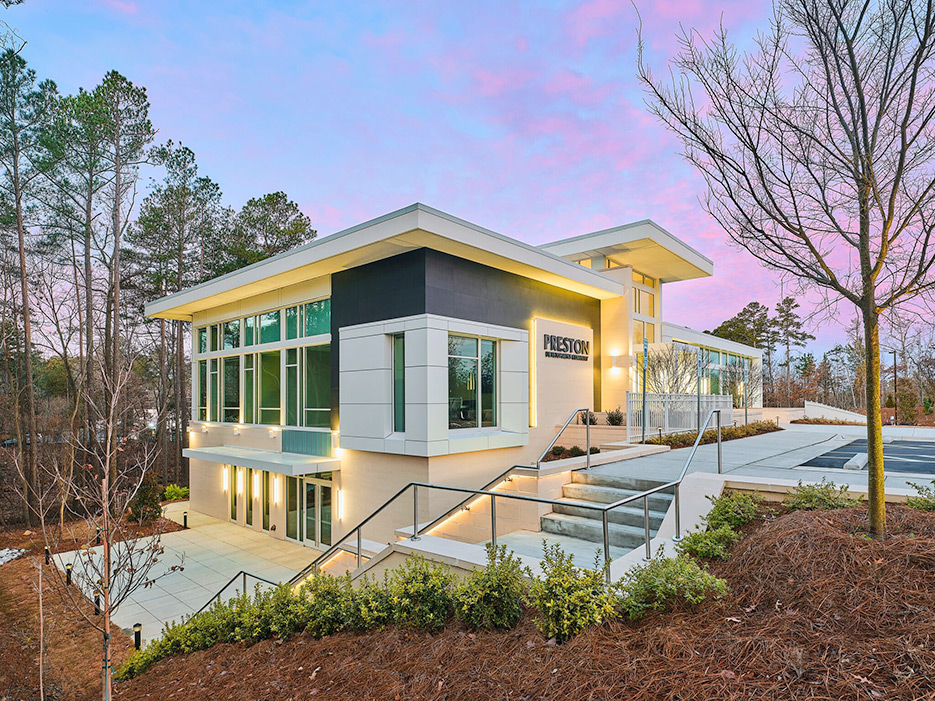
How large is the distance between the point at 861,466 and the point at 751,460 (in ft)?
6.08

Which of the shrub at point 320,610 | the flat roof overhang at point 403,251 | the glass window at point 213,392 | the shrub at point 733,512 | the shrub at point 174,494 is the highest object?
the flat roof overhang at point 403,251

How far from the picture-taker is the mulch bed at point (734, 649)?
307cm

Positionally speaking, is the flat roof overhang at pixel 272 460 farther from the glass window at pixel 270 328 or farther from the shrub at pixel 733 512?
the shrub at pixel 733 512

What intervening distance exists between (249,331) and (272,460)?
5.14 meters

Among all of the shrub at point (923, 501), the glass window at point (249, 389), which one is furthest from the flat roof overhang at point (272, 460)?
the shrub at point (923, 501)

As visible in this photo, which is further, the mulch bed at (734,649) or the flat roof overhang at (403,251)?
the flat roof overhang at (403,251)

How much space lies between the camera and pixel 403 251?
439 inches

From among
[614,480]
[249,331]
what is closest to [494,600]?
[614,480]

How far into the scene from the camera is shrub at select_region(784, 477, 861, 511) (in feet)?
19.0

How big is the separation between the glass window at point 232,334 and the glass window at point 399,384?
26.7 ft

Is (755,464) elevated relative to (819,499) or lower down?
lower down

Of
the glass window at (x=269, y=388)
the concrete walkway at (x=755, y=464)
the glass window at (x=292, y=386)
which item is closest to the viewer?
the concrete walkway at (x=755, y=464)

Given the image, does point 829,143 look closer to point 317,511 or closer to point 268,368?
point 317,511

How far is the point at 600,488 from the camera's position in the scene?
9.46 meters
